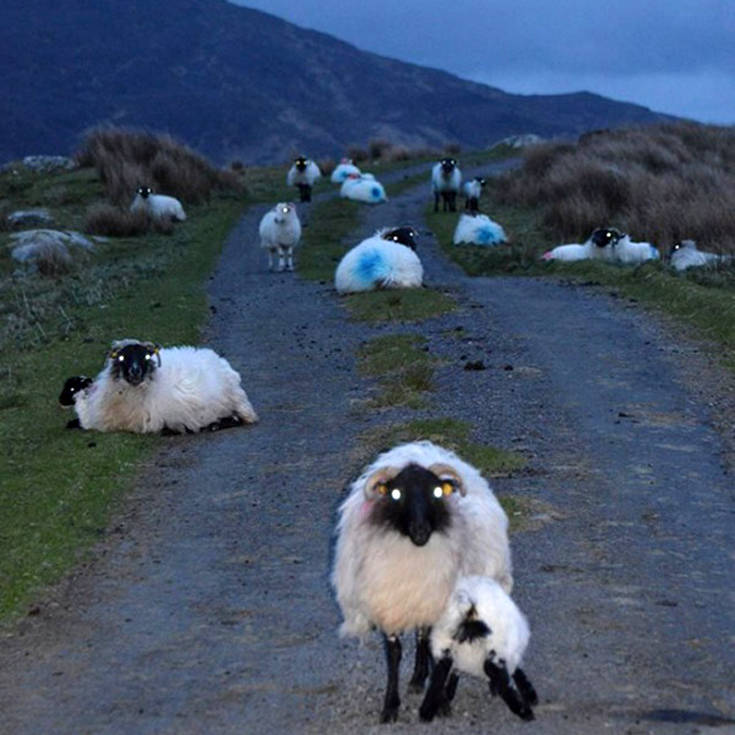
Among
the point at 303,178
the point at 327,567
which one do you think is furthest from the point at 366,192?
the point at 327,567

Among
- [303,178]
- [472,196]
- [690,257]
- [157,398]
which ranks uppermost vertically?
[690,257]

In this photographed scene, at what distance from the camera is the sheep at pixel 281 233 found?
28219 mm

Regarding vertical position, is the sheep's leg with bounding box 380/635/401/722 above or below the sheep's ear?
below

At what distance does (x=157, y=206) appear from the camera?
1481 inches

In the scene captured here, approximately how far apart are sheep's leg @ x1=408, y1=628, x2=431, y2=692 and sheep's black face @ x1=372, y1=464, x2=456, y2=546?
1.72ft

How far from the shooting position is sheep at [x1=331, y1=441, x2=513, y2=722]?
7273 mm

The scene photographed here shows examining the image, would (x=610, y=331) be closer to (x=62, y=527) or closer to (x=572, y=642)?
(x=62, y=527)

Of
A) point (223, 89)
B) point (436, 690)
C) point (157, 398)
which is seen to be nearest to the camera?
point (436, 690)

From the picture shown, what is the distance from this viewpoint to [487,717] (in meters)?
6.95

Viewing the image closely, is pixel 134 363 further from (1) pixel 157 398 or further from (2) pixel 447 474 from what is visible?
(2) pixel 447 474

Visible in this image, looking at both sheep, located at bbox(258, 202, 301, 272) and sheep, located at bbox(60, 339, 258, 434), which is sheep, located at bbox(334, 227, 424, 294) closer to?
sheep, located at bbox(258, 202, 301, 272)

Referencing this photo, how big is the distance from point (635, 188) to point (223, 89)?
132 metres

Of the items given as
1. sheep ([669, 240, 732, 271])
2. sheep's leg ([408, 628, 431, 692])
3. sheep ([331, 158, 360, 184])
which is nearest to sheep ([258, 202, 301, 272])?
sheep ([669, 240, 732, 271])

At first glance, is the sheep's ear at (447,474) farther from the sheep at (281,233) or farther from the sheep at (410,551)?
the sheep at (281,233)
